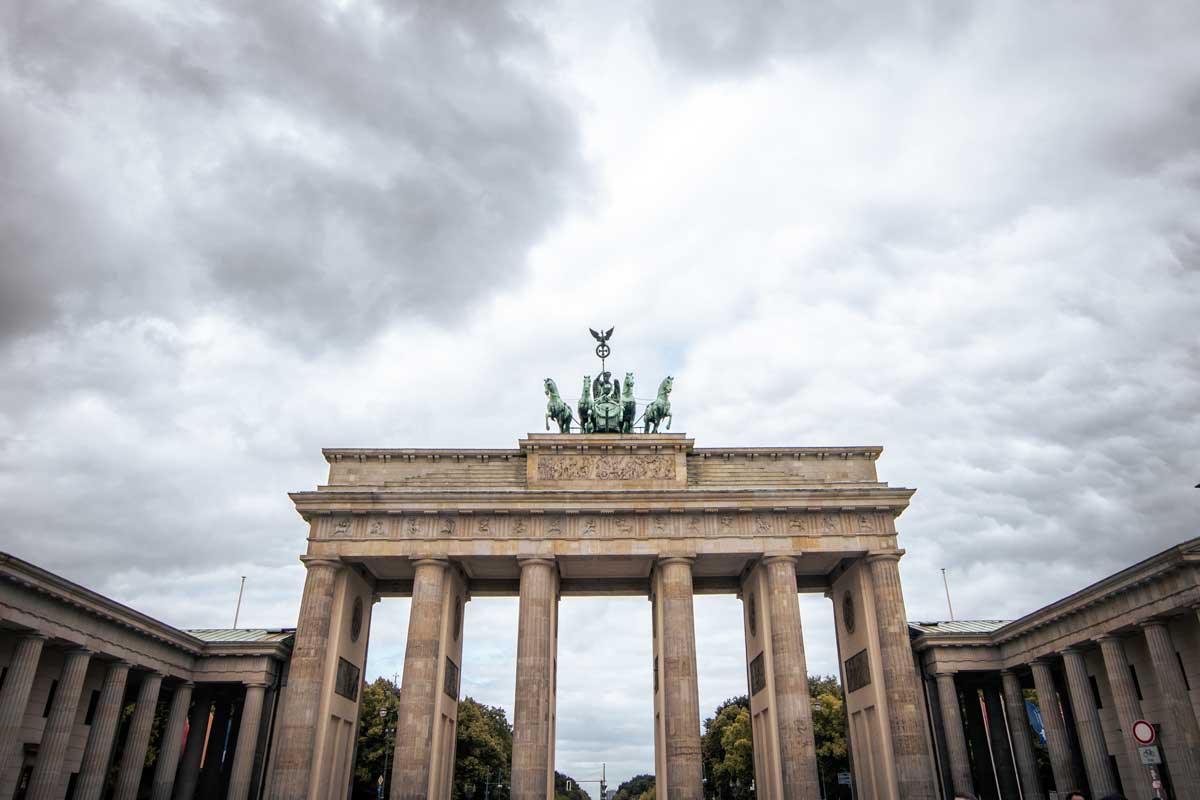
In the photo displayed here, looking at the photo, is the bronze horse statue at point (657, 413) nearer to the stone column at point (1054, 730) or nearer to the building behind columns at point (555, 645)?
the building behind columns at point (555, 645)

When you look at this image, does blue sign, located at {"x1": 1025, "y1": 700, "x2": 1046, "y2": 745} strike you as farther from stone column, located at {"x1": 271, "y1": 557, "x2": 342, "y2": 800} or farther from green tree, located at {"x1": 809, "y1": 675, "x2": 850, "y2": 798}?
stone column, located at {"x1": 271, "y1": 557, "x2": 342, "y2": 800}

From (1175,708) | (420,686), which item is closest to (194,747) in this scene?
(420,686)

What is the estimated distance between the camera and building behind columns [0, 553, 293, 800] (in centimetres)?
2777

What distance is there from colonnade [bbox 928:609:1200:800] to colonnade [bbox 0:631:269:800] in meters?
34.9

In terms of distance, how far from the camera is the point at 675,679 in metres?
34.3

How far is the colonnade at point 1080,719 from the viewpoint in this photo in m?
27.6

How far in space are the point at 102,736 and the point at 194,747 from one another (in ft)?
25.6

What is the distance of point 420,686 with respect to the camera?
34.2 m

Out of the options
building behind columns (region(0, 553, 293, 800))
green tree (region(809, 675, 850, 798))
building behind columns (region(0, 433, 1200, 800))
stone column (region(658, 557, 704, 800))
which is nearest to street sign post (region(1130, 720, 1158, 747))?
building behind columns (region(0, 433, 1200, 800))

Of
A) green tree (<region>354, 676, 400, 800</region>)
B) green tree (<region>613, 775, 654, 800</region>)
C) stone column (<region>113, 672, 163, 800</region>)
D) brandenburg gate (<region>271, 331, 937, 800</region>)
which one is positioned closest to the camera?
brandenburg gate (<region>271, 331, 937, 800</region>)

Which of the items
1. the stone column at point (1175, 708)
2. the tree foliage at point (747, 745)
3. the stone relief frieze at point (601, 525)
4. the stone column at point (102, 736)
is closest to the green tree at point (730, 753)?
the tree foliage at point (747, 745)

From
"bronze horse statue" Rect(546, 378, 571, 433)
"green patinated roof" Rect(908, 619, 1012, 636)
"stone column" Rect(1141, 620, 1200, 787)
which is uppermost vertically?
"bronze horse statue" Rect(546, 378, 571, 433)

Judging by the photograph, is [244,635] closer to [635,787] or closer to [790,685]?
[790,685]

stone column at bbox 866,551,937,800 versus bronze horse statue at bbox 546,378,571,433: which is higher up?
bronze horse statue at bbox 546,378,571,433
